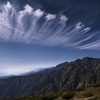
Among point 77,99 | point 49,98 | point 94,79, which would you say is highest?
point 77,99

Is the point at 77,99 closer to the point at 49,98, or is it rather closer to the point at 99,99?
the point at 99,99

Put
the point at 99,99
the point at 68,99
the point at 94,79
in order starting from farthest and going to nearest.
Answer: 1. the point at 94,79
2. the point at 68,99
3. the point at 99,99

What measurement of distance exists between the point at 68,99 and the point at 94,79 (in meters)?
240

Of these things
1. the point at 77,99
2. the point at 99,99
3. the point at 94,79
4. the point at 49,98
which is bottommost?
the point at 94,79

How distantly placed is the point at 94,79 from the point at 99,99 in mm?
241710

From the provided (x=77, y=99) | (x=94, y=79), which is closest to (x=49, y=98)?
(x=77, y=99)

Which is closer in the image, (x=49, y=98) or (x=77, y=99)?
(x=77, y=99)

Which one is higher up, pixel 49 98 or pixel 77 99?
pixel 77 99

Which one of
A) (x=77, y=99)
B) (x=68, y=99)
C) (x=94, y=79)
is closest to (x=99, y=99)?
(x=77, y=99)

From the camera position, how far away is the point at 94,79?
199500 mm

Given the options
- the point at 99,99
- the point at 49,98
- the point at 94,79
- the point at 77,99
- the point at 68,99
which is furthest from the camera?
the point at 94,79

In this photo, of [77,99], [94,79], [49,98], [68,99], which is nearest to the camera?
[77,99]

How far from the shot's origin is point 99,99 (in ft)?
25.3

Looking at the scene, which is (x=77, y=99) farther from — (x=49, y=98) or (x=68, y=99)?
(x=49, y=98)
